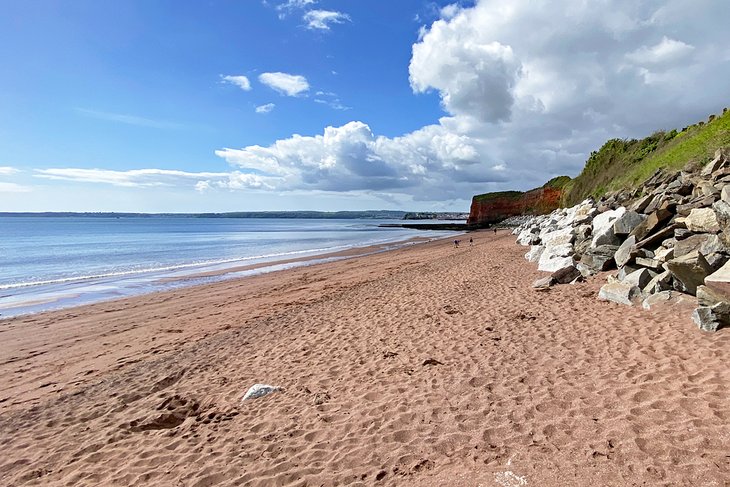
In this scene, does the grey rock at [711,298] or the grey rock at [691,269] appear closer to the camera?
the grey rock at [711,298]

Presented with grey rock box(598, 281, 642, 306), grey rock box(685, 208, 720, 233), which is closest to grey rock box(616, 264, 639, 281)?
grey rock box(598, 281, 642, 306)

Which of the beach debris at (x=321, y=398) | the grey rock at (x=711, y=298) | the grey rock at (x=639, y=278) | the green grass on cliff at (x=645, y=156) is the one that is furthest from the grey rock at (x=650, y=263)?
the green grass on cliff at (x=645, y=156)

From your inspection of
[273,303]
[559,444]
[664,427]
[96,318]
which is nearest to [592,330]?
[664,427]

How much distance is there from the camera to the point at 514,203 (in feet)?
276

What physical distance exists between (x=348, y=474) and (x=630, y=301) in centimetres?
702

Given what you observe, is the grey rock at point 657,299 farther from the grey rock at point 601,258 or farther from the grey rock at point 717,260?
the grey rock at point 601,258

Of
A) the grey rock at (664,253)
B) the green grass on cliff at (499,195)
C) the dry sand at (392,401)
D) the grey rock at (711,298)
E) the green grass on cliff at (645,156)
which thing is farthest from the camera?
the green grass on cliff at (499,195)

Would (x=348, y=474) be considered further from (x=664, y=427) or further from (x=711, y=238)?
(x=711, y=238)

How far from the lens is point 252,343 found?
29.5 ft

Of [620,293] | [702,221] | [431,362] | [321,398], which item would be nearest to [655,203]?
[702,221]

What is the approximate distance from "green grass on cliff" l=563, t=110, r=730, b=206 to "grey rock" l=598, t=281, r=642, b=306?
8158mm

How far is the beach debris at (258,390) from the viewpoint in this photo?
597cm

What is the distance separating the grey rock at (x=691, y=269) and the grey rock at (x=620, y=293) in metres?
0.95

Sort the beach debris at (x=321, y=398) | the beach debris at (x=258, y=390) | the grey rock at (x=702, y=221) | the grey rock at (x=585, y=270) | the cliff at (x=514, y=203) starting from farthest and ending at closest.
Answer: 1. the cliff at (x=514, y=203)
2. the grey rock at (x=585, y=270)
3. the grey rock at (x=702, y=221)
4. the beach debris at (x=258, y=390)
5. the beach debris at (x=321, y=398)
